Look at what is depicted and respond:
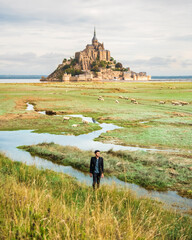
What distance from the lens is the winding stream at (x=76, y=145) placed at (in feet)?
36.2

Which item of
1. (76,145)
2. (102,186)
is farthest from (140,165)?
(76,145)

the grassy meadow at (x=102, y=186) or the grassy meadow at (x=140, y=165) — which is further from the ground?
the grassy meadow at (x=102, y=186)

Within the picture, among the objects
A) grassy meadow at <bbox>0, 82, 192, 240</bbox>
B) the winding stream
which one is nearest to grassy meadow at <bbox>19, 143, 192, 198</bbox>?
grassy meadow at <bbox>0, 82, 192, 240</bbox>

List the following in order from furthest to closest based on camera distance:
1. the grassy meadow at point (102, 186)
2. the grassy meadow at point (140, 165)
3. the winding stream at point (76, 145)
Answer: the grassy meadow at point (140, 165)
the winding stream at point (76, 145)
the grassy meadow at point (102, 186)

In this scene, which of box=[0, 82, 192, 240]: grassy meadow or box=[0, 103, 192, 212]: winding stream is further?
box=[0, 103, 192, 212]: winding stream

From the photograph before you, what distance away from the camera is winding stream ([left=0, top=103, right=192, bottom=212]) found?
36.2ft

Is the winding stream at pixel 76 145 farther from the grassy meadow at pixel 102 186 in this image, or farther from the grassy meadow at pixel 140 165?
the grassy meadow at pixel 102 186

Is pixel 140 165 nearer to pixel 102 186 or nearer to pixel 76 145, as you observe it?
pixel 102 186

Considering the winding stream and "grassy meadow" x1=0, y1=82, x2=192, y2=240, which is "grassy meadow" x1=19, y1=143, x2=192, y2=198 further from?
the winding stream

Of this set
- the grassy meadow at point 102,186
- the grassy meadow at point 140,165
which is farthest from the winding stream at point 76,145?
the grassy meadow at point 102,186

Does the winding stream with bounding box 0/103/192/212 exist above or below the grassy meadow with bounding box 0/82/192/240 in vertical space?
below

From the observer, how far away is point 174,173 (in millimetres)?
13617

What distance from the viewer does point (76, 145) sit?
20422 mm

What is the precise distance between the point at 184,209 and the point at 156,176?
132 inches
